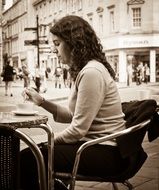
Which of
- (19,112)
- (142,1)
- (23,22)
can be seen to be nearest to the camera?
(19,112)

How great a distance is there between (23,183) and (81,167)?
0.24 m

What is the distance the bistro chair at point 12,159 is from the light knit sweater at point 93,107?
0.66ft

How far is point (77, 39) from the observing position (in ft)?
7.39

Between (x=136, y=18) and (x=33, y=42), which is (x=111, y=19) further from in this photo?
(x=33, y=42)

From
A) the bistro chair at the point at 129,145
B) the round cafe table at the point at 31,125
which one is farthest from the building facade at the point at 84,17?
the round cafe table at the point at 31,125

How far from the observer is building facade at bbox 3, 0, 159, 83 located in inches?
287

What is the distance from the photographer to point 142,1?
979 centimetres

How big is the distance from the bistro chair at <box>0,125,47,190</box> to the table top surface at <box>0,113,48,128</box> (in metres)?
0.06

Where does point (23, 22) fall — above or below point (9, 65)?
above

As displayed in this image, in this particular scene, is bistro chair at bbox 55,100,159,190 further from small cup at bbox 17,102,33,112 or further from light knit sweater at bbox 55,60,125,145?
small cup at bbox 17,102,33,112

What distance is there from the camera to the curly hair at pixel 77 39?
2252 mm

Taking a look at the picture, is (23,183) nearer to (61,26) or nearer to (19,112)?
(19,112)

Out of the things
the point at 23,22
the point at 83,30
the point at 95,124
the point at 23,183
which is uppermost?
the point at 23,22

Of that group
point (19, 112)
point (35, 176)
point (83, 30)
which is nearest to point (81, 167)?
point (35, 176)
